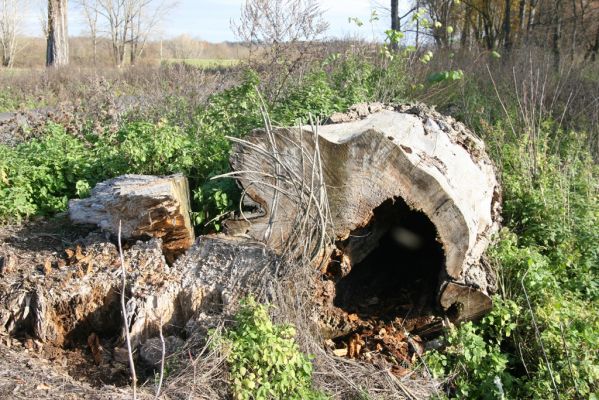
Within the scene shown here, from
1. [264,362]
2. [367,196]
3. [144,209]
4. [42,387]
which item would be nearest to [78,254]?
[144,209]

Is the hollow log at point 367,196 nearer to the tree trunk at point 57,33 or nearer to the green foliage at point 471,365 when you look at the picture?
the green foliage at point 471,365

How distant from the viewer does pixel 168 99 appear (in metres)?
8.01

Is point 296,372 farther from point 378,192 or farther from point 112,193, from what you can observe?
point 112,193

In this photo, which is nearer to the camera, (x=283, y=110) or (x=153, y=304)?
(x=153, y=304)

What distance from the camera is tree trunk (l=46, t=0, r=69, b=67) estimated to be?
763 inches

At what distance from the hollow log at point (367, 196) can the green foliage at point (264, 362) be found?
0.72 m

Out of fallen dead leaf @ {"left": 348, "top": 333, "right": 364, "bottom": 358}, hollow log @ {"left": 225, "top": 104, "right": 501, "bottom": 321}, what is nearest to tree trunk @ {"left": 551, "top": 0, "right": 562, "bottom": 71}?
hollow log @ {"left": 225, "top": 104, "right": 501, "bottom": 321}

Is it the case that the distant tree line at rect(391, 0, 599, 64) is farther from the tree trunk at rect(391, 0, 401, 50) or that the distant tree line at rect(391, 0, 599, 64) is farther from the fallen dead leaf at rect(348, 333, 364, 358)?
the fallen dead leaf at rect(348, 333, 364, 358)

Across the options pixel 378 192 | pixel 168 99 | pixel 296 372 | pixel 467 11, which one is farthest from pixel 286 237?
pixel 467 11

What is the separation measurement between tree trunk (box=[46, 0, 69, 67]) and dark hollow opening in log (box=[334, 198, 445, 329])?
685 inches

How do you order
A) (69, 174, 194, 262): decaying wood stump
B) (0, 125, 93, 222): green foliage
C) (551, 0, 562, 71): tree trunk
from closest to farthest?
1. (69, 174, 194, 262): decaying wood stump
2. (0, 125, 93, 222): green foliage
3. (551, 0, 562, 71): tree trunk

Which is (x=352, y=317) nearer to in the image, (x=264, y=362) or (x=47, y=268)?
(x=264, y=362)

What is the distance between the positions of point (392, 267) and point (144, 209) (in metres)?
2.26

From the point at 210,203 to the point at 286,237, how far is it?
830mm
